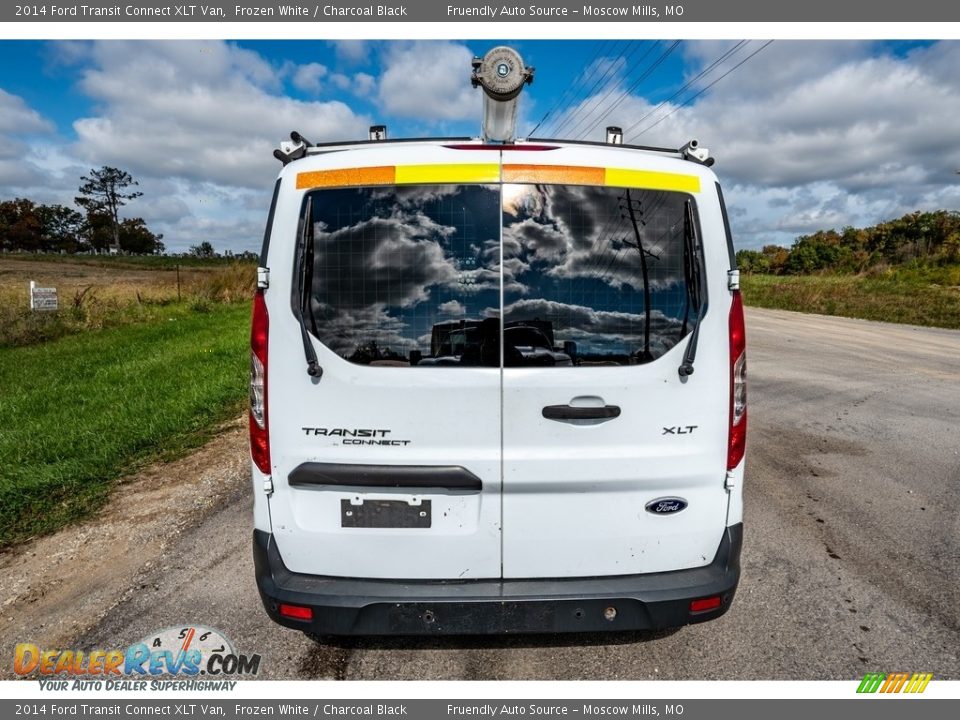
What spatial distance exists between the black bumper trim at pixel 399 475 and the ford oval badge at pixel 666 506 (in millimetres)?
720

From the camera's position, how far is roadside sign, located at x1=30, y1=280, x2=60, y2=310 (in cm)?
1422

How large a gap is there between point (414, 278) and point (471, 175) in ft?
1.53

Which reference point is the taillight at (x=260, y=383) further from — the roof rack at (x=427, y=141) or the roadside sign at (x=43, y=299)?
the roadside sign at (x=43, y=299)

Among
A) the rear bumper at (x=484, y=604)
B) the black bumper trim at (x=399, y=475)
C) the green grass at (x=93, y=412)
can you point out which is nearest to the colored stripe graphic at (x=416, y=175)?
the black bumper trim at (x=399, y=475)

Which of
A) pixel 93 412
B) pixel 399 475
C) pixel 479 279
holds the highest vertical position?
pixel 479 279

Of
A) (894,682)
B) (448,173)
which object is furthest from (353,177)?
(894,682)

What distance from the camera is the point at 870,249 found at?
6762 centimetres

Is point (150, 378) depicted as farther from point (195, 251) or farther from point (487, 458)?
point (195, 251)

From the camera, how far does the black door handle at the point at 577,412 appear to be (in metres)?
2.26

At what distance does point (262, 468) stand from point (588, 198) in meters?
1.73

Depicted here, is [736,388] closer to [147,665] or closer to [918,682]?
[918,682]

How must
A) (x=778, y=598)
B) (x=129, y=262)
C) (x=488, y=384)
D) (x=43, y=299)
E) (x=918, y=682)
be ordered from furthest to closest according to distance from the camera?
(x=129, y=262)
(x=43, y=299)
(x=778, y=598)
(x=918, y=682)
(x=488, y=384)

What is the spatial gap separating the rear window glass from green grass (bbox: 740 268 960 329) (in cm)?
2049

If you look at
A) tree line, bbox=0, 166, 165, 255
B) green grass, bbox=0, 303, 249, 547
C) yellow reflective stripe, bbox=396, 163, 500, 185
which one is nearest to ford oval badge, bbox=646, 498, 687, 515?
yellow reflective stripe, bbox=396, 163, 500, 185
